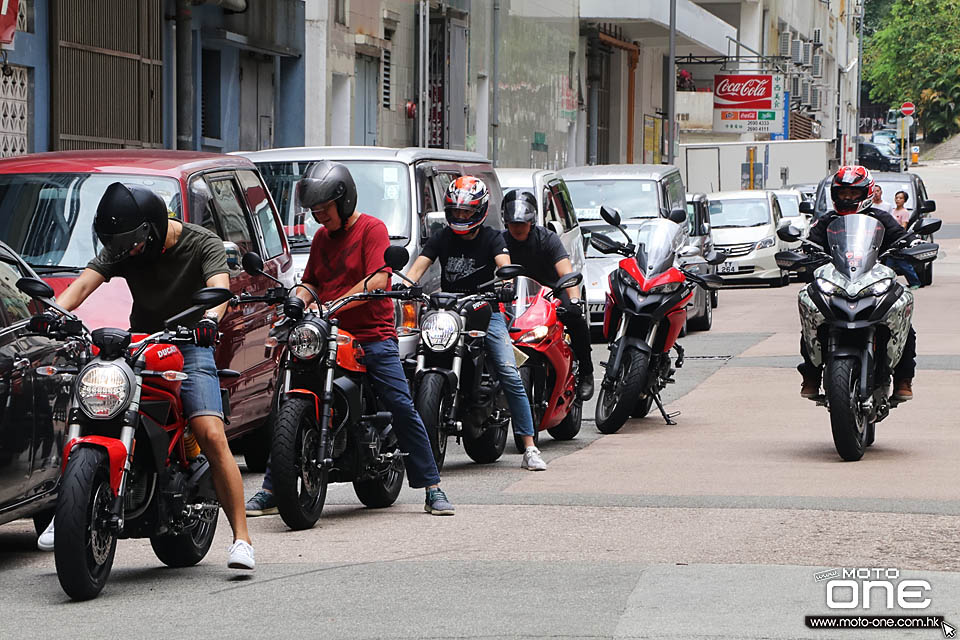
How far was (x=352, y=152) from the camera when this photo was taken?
1449 centimetres

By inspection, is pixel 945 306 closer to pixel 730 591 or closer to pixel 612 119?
pixel 730 591

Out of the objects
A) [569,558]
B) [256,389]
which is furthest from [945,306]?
[569,558]

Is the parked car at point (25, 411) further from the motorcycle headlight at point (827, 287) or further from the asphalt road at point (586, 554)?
the motorcycle headlight at point (827, 287)

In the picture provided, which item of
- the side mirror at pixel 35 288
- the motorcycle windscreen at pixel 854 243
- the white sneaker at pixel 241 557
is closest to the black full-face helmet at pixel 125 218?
the side mirror at pixel 35 288

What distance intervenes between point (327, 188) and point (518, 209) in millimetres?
3141

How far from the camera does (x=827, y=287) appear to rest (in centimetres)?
1091

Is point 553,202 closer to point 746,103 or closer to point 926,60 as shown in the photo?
point 746,103

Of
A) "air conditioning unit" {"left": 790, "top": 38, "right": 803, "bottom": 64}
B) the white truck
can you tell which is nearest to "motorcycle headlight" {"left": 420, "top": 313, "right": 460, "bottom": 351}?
the white truck

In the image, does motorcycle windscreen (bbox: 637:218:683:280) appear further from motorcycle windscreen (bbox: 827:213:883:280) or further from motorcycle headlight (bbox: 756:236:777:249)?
motorcycle headlight (bbox: 756:236:777:249)

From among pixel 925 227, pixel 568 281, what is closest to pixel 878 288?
pixel 925 227

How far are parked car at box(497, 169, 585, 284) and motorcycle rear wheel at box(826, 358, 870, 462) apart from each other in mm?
7620

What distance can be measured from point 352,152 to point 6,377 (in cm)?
719

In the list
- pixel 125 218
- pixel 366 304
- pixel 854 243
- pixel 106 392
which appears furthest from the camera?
pixel 854 243

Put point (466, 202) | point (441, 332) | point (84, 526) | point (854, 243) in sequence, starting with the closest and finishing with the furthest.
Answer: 1. point (84, 526)
2. point (441, 332)
3. point (466, 202)
4. point (854, 243)
